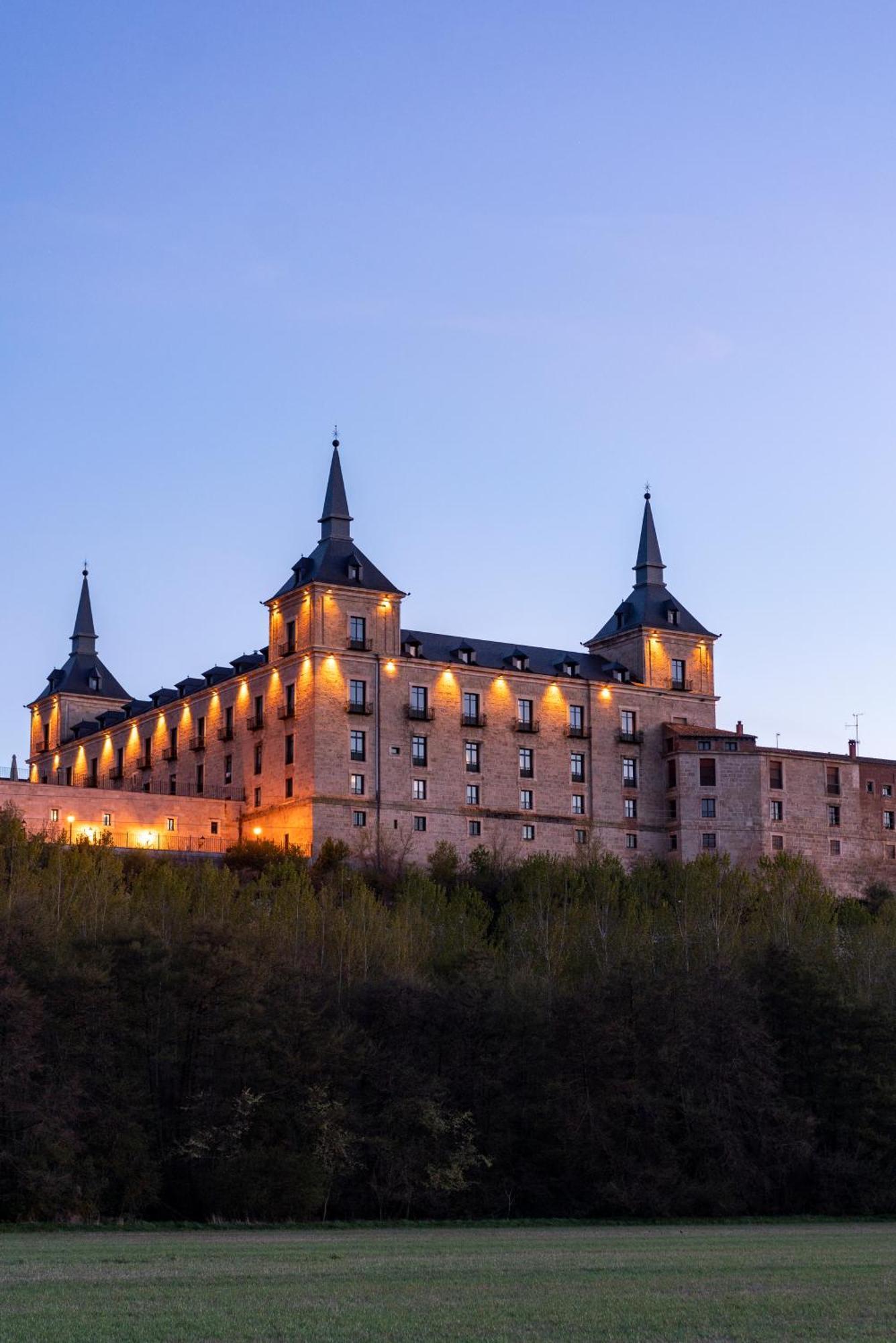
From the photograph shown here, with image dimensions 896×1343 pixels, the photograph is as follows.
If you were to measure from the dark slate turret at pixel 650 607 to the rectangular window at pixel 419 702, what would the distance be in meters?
16.8

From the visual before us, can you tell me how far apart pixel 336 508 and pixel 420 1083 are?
198ft

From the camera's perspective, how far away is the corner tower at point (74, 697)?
121 meters

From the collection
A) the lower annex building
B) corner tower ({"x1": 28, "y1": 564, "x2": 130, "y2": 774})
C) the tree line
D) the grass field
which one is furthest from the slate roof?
the grass field

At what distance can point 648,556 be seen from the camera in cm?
11631

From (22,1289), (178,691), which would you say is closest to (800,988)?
(22,1289)

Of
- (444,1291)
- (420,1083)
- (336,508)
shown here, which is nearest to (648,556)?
(336,508)

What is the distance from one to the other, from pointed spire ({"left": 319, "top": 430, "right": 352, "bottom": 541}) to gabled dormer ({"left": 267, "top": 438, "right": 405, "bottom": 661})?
72mm

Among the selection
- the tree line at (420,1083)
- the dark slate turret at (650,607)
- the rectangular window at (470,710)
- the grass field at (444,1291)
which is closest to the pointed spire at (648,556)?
the dark slate turret at (650,607)

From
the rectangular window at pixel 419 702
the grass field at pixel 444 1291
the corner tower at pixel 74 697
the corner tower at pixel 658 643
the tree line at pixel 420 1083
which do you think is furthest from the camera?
the corner tower at pixel 74 697

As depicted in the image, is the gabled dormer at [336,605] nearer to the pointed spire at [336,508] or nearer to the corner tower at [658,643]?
the pointed spire at [336,508]

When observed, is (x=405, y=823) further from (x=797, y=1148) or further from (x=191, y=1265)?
(x=191, y=1265)

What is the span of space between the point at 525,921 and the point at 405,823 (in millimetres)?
22233

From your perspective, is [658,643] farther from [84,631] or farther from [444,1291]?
[444,1291]

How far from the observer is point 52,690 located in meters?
124
